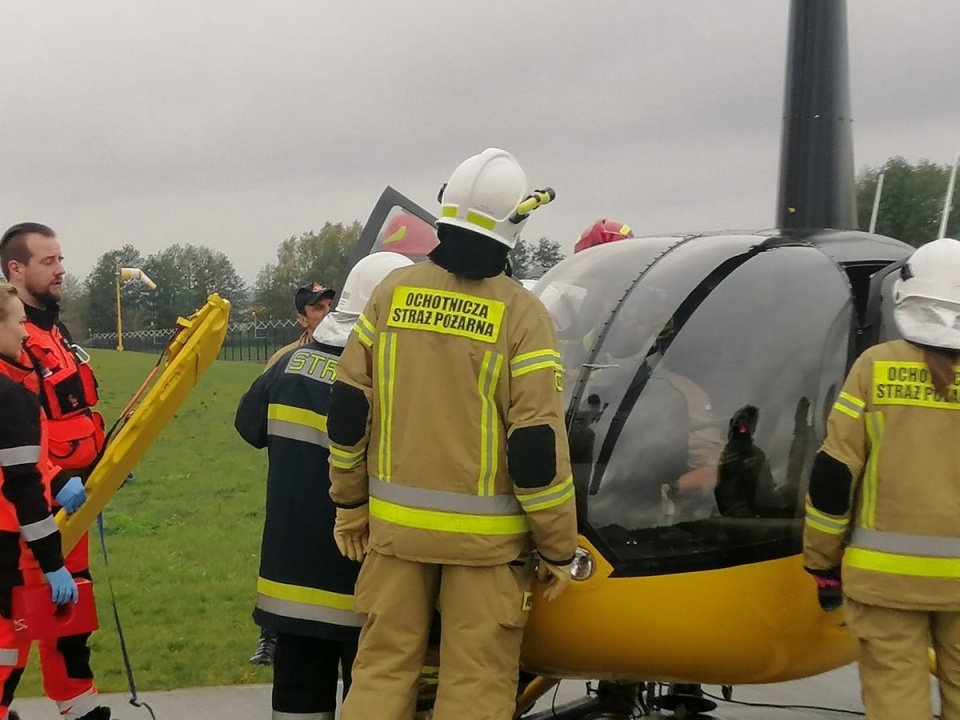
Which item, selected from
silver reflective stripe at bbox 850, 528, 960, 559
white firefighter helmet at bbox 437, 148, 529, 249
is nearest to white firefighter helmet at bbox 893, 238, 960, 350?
silver reflective stripe at bbox 850, 528, 960, 559

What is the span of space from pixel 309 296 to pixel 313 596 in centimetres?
295

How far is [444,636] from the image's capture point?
3146 millimetres

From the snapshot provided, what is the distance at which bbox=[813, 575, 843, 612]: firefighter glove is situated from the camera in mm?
3236

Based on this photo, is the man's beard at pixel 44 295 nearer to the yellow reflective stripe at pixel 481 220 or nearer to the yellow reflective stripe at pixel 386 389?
the yellow reflective stripe at pixel 386 389

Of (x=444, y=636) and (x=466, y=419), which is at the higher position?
(x=466, y=419)

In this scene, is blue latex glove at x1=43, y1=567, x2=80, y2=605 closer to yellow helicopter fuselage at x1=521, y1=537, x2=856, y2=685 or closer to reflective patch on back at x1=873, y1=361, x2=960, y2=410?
yellow helicopter fuselage at x1=521, y1=537, x2=856, y2=685

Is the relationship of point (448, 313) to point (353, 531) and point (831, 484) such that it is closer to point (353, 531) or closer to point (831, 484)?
point (353, 531)

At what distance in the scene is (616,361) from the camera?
3.50 m

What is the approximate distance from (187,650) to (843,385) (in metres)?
4.07

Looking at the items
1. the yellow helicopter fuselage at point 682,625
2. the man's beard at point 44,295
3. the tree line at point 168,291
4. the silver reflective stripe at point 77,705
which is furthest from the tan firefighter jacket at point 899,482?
the tree line at point 168,291

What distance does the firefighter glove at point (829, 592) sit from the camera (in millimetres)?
3236

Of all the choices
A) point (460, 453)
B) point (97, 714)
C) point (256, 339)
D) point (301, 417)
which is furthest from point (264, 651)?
point (256, 339)

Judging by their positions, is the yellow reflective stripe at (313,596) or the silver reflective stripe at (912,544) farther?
the yellow reflective stripe at (313,596)

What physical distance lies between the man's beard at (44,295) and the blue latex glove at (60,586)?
1.13 meters
